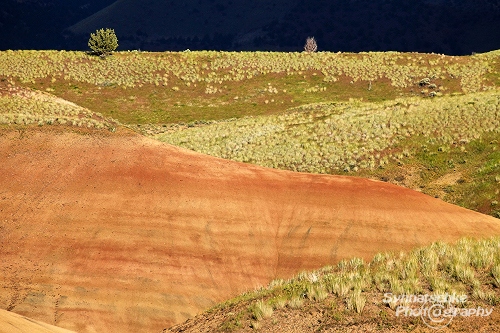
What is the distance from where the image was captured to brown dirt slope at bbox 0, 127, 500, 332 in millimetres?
20172

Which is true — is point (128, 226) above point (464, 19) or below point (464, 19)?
below

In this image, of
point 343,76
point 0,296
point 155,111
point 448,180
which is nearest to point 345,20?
point 343,76

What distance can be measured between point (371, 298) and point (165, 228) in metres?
11.8

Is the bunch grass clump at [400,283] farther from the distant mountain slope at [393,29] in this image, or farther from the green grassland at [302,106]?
the distant mountain slope at [393,29]

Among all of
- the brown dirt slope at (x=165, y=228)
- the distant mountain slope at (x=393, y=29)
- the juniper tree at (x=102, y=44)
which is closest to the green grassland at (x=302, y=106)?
the juniper tree at (x=102, y=44)

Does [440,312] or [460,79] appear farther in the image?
[460,79]

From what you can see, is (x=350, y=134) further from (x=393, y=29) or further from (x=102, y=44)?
(x=393, y=29)

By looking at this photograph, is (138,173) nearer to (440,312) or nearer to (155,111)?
(440,312)

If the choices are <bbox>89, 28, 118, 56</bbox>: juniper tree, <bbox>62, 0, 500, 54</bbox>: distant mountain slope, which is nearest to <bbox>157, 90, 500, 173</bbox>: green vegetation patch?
<bbox>89, 28, 118, 56</bbox>: juniper tree

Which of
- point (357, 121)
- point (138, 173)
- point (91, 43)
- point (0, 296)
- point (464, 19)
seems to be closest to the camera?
point (0, 296)

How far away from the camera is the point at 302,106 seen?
55.4 metres

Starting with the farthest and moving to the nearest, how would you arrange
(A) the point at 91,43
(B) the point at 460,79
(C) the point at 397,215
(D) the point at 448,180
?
(A) the point at 91,43
(B) the point at 460,79
(D) the point at 448,180
(C) the point at 397,215

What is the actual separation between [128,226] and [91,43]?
2080 inches

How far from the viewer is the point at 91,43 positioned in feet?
231
